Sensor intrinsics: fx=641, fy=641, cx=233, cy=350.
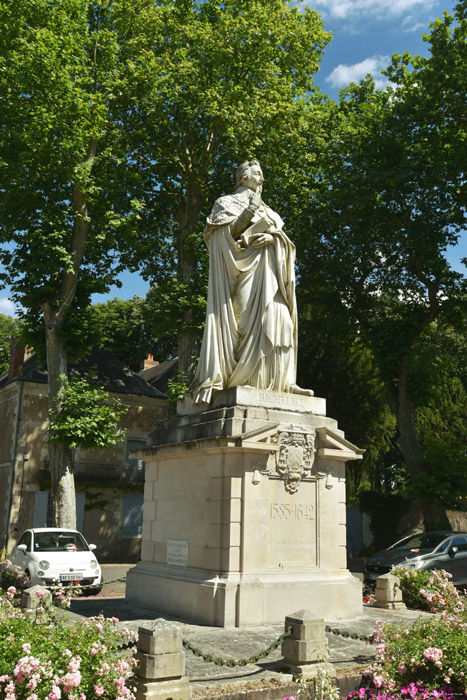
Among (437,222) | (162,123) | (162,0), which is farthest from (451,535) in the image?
(162,0)

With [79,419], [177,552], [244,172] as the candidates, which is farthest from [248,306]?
[79,419]

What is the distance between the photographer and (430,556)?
14.8 metres

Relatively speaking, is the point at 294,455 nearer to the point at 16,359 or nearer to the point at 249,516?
the point at 249,516

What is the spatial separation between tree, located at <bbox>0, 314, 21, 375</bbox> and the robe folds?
32161 millimetres

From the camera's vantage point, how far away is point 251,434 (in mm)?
8672

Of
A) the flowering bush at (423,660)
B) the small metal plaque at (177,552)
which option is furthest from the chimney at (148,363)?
the flowering bush at (423,660)

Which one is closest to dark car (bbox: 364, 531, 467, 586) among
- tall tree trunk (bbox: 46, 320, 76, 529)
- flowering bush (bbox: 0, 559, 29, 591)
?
flowering bush (bbox: 0, 559, 29, 591)

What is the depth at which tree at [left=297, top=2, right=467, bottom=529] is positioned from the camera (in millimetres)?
22531

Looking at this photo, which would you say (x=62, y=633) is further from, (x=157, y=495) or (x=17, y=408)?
(x=17, y=408)

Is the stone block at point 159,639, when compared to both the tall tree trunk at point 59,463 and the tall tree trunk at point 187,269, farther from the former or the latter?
the tall tree trunk at point 187,269

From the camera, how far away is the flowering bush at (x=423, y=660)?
516 cm

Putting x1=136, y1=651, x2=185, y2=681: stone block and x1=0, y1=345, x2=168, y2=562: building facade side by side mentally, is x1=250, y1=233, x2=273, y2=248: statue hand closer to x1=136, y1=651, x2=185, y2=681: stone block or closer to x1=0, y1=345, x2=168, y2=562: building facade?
x1=136, y1=651, x2=185, y2=681: stone block

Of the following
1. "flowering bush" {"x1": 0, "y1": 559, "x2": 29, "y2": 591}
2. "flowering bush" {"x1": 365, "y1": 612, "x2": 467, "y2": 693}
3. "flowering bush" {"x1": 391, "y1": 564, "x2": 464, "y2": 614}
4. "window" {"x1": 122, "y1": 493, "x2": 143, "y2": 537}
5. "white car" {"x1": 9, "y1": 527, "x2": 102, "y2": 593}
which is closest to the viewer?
"flowering bush" {"x1": 365, "y1": 612, "x2": 467, "y2": 693}

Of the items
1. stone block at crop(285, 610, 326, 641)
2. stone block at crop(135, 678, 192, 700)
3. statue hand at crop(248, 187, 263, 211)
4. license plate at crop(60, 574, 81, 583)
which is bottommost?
license plate at crop(60, 574, 81, 583)
